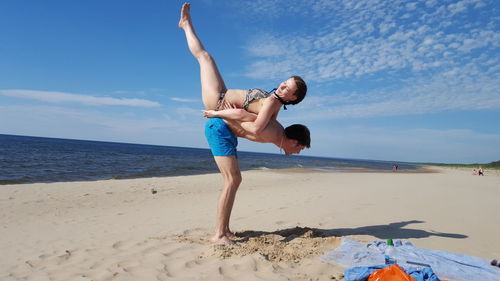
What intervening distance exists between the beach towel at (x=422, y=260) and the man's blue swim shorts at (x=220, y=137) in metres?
1.71

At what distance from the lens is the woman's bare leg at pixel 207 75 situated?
3764 mm

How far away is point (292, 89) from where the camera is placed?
3408 mm

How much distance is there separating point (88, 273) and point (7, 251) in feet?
5.50

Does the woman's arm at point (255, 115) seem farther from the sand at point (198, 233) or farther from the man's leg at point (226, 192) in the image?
the sand at point (198, 233)

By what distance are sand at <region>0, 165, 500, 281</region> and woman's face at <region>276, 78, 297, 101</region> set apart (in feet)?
5.90

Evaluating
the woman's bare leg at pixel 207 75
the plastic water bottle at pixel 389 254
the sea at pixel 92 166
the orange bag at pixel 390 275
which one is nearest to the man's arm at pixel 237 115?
the woman's bare leg at pixel 207 75

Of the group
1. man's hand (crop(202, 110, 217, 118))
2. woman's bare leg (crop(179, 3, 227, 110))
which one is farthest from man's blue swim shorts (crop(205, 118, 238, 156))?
woman's bare leg (crop(179, 3, 227, 110))

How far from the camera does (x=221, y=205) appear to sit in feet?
12.5

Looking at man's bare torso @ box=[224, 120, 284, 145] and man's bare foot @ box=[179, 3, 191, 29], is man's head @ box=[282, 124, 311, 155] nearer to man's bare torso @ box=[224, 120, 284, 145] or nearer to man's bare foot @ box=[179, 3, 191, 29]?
man's bare torso @ box=[224, 120, 284, 145]

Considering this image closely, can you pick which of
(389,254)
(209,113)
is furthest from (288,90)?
(389,254)

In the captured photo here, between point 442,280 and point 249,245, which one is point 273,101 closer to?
point 249,245

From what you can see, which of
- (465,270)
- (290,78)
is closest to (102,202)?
(290,78)

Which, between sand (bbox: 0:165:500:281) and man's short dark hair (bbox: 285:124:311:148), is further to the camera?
man's short dark hair (bbox: 285:124:311:148)

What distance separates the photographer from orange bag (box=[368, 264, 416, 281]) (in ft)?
8.57
